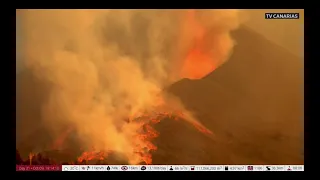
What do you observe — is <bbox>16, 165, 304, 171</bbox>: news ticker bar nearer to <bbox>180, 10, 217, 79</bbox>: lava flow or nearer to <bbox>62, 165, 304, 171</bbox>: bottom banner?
<bbox>62, 165, 304, 171</bbox>: bottom banner

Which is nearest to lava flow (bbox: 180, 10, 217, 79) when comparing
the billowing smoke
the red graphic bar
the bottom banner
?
the billowing smoke

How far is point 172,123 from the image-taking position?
5.41 ft

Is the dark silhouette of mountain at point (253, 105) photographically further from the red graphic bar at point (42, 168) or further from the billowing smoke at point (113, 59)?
the red graphic bar at point (42, 168)

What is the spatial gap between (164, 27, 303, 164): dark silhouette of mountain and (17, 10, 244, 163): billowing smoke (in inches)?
3.4

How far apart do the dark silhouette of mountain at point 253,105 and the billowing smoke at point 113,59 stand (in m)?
0.09

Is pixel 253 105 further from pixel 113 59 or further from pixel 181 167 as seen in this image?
pixel 113 59

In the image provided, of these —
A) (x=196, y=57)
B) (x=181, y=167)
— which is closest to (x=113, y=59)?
(x=196, y=57)

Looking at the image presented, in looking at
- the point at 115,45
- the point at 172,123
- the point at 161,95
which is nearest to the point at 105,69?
the point at 115,45

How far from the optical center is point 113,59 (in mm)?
1650

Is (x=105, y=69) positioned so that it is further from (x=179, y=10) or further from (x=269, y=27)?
(x=269, y=27)

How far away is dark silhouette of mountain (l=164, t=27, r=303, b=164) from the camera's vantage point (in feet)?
5.38

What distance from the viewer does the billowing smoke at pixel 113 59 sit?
1.65 m

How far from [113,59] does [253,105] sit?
0.66m
